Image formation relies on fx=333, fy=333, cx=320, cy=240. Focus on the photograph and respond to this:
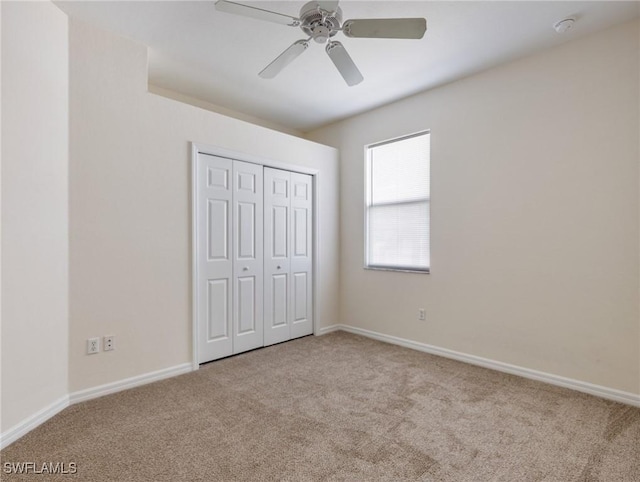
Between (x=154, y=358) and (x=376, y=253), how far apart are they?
2.56 metres

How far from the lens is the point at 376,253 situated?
404 cm

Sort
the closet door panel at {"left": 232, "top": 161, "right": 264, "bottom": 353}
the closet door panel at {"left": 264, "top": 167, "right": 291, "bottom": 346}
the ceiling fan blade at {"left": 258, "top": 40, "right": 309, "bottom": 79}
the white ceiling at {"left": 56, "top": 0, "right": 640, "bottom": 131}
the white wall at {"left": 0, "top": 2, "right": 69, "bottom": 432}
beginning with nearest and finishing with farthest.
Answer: the white wall at {"left": 0, "top": 2, "right": 69, "bottom": 432} → the ceiling fan blade at {"left": 258, "top": 40, "right": 309, "bottom": 79} → the white ceiling at {"left": 56, "top": 0, "right": 640, "bottom": 131} → the closet door panel at {"left": 232, "top": 161, "right": 264, "bottom": 353} → the closet door panel at {"left": 264, "top": 167, "right": 291, "bottom": 346}

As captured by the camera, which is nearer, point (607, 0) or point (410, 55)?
point (607, 0)

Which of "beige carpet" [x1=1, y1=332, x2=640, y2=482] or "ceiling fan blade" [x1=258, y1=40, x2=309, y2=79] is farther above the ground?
"ceiling fan blade" [x1=258, y1=40, x2=309, y2=79]

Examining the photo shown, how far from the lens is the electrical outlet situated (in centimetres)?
245

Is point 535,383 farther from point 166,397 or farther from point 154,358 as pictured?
point 154,358

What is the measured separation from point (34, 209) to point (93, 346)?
41.6 inches

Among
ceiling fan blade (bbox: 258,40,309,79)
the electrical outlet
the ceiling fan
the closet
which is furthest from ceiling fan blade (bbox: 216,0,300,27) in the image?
the electrical outlet

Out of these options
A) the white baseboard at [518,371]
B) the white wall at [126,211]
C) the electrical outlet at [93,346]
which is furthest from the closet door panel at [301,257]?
the electrical outlet at [93,346]

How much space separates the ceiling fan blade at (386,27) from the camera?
71.5 inches

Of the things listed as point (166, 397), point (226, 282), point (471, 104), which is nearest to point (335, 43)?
point (471, 104)

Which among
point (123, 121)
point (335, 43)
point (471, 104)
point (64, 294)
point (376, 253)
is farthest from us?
point (376, 253)

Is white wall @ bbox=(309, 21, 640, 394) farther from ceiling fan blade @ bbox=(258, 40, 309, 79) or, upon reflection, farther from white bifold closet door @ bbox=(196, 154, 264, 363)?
ceiling fan blade @ bbox=(258, 40, 309, 79)

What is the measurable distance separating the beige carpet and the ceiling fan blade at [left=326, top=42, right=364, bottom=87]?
92.7 inches
